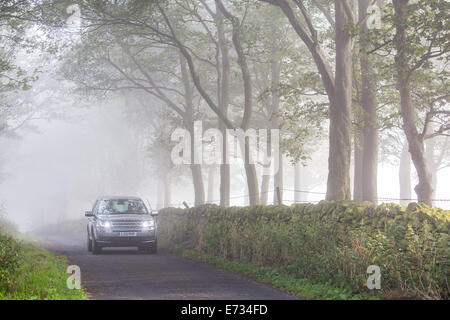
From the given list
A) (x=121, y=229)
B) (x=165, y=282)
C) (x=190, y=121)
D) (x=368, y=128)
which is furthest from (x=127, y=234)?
(x=190, y=121)

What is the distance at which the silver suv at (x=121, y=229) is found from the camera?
65.9ft

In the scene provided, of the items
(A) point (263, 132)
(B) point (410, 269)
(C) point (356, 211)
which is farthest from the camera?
(A) point (263, 132)

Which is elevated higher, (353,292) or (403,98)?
(403,98)

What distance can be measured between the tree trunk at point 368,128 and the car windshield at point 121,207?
27.4ft

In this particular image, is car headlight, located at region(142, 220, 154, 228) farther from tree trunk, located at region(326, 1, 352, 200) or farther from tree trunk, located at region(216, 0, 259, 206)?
tree trunk, located at region(326, 1, 352, 200)

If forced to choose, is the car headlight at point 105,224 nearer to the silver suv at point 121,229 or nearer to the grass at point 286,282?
the silver suv at point 121,229

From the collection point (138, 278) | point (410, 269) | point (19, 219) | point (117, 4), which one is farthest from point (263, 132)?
point (19, 219)

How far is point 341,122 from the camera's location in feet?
54.3

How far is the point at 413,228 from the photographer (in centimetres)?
1041

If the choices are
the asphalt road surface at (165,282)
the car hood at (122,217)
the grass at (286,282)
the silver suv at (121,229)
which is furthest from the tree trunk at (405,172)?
the asphalt road surface at (165,282)

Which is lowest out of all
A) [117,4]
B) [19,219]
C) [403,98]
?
[19,219]
